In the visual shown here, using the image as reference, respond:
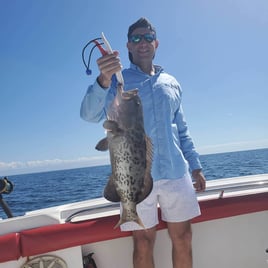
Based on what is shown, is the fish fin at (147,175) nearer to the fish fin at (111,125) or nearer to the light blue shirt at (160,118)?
the fish fin at (111,125)

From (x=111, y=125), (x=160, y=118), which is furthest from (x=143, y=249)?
(x=111, y=125)

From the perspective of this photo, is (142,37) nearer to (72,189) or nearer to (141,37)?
(141,37)

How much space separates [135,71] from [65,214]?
4.70 feet

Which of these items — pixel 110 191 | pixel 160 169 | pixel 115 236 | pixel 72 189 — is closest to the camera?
pixel 110 191

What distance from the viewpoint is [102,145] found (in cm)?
152

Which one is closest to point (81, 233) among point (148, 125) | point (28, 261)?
point (28, 261)

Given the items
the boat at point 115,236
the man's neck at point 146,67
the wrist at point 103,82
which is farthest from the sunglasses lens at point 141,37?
the boat at point 115,236

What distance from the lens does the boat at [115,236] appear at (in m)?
2.15

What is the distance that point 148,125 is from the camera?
86.7 inches

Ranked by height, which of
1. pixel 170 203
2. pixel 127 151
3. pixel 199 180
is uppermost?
pixel 127 151

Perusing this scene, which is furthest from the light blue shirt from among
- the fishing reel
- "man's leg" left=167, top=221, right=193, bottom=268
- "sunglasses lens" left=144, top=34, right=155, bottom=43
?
the fishing reel

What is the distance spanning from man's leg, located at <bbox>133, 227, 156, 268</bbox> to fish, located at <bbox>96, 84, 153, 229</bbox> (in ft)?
2.13

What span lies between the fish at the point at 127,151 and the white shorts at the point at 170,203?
55 cm

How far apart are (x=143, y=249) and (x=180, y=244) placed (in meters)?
0.30
